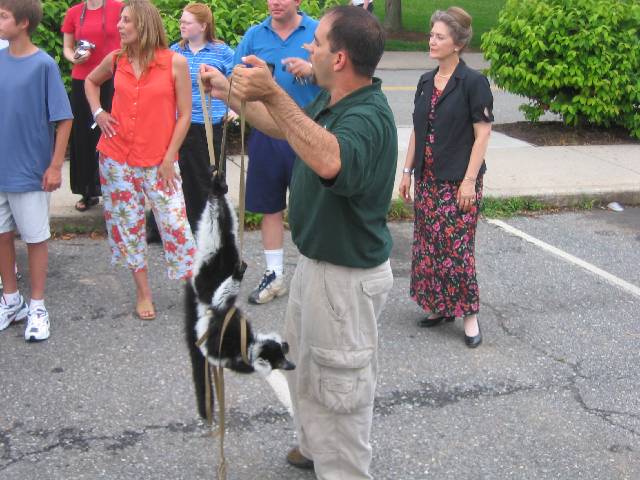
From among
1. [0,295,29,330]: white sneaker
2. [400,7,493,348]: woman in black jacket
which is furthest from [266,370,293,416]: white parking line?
[0,295,29,330]: white sneaker

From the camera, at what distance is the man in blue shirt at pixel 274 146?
5098 millimetres

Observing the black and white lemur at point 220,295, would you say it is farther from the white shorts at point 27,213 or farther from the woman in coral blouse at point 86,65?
the woman in coral blouse at point 86,65

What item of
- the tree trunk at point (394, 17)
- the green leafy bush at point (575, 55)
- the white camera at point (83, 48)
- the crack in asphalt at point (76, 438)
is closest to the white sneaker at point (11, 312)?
the crack in asphalt at point (76, 438)

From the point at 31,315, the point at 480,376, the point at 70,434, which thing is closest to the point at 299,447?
the point at 70,434

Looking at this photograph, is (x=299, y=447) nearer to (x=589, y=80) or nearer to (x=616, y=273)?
(x=616, y=273)

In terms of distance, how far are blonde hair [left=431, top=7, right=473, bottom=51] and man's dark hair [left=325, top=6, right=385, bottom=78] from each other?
1.96m

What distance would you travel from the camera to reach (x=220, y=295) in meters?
2.92

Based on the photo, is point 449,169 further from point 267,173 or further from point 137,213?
point 137,213

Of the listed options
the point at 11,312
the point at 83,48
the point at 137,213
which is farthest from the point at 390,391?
the point at 83,48

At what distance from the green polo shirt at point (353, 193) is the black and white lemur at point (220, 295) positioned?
0.29 metres

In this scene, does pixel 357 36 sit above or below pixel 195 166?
above

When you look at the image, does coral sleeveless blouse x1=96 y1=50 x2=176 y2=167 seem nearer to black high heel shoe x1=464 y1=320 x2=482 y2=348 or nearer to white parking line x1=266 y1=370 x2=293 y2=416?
white parking line x1=266 y1=370 x2=293 y2=416

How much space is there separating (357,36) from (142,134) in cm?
236

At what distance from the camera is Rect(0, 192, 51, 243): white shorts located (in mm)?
4664
